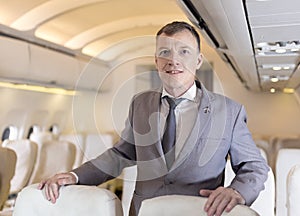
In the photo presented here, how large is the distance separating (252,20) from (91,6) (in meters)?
4.12

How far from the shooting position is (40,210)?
1.67 m

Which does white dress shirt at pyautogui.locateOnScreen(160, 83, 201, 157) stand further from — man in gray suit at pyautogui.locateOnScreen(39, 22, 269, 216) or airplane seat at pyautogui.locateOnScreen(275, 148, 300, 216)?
airplane seat at pyautogui.locateOnScreen(275, 148, 300, 216)

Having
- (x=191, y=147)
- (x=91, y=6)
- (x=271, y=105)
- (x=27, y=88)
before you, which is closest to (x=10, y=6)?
(x=91, y=6)

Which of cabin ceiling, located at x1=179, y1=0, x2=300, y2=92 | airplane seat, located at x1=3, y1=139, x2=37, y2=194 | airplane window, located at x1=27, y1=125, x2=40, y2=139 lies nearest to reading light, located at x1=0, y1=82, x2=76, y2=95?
airplane window, located at x1=27, y1=125, x2=40, y2=139

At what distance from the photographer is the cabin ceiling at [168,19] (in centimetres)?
202

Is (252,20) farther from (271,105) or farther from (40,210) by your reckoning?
(271,105)

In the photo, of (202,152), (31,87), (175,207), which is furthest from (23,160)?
(175,207)

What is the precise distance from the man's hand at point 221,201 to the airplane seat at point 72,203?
361 mm

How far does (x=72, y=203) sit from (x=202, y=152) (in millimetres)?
550

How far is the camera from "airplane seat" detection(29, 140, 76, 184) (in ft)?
17.1

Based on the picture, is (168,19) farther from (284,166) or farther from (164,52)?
(164,52)

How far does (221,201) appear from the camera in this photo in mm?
1399

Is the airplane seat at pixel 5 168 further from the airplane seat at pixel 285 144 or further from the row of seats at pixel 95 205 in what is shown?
the airplane seat at pixel 285 144

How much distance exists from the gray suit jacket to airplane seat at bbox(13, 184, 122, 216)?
9.2 inches
